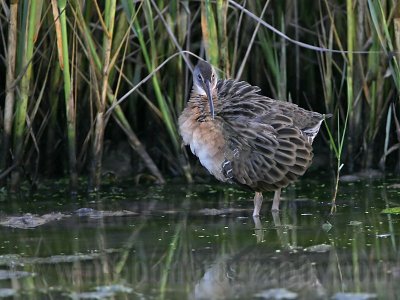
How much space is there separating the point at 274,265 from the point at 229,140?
2.05 metres

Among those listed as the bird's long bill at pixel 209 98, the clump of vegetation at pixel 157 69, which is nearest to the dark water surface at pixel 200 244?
the clump of vegetation at pixel 157 69

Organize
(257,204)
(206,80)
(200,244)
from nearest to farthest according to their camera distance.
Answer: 1. (200,244)
2. (257,204)
3. (206,80)

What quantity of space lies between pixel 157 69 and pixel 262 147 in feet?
3.83

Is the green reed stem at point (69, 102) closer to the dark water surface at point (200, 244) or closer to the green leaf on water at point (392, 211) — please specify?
the dark water surface at point (200, 244)

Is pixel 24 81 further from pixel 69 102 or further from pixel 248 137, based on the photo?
pixel 248 137

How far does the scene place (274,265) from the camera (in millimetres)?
5750

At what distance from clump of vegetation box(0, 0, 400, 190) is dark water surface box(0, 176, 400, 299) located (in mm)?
485

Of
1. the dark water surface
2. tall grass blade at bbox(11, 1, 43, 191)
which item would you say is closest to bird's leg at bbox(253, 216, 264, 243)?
the dark water surface

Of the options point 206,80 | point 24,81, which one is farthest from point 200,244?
point 24,81

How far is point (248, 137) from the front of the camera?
25.0ft

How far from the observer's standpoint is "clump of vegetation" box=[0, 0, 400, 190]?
8.16m

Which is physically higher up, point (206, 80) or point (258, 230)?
point (206, 80)

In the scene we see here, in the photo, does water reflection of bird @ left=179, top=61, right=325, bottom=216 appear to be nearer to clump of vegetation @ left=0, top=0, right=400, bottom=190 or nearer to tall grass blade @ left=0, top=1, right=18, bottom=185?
clump of vegetation @ left=0, top=0, right=400, bottom=190

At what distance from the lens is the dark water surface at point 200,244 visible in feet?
17.3
